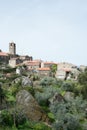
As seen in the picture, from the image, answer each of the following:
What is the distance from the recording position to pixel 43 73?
93.1 m

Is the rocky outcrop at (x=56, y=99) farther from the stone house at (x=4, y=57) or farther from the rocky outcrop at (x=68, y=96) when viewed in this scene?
the stone house at (x=4, y=57)

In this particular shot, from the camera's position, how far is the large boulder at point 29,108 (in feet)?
110

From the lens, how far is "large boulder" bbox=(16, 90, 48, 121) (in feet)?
110

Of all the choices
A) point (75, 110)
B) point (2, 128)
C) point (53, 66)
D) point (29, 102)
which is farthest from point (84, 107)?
point (53, 66)

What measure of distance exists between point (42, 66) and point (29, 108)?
7377cm

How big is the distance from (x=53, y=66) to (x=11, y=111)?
234ft

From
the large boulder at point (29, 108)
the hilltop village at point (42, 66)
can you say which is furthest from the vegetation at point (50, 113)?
the hilltop village at point (42, 66)

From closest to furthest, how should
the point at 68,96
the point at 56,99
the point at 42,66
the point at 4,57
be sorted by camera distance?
the point at 56,99
the point at 68,96
the point at 42,66
the point at 4,57

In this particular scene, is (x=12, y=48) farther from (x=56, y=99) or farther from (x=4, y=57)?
(x=56, y=99)

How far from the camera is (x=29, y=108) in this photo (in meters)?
34.5

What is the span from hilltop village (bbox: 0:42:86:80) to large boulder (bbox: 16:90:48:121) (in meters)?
48.7

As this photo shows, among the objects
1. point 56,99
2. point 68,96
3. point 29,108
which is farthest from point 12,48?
point 29,108

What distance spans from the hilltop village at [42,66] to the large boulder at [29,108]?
48.7 meters

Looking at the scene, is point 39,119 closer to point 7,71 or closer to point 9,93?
point 9,93
